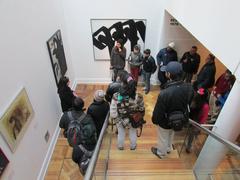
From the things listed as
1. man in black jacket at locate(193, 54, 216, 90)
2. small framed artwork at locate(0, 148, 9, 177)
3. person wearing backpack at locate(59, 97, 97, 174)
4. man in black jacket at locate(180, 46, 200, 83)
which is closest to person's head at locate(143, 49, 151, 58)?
man in black jacket at locate(180, 46, 200, 83)

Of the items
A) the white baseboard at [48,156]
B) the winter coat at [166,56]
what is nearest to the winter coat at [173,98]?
the white baseboard at [48,156]

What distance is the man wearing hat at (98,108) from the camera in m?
3.15

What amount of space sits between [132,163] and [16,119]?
2.13 metres

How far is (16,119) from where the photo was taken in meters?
2.82

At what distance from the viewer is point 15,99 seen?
280 centimetres

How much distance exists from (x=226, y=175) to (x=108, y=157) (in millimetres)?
2038

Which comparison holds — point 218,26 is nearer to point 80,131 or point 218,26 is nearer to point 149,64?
point 80,131

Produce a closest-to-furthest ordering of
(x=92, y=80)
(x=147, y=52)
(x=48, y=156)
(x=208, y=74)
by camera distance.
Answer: (x=48, y=156) < (x=208, y=74) < (x=147, y=52) < (x=92, y=80)

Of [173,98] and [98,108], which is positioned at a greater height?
[173,98]

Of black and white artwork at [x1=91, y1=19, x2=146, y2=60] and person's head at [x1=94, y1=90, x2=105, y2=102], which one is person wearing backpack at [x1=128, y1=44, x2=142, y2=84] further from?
person's head at [x1=94, y1=90, x2=105, y2=102]

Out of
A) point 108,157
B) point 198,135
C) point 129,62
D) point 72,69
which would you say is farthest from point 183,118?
point 72,69

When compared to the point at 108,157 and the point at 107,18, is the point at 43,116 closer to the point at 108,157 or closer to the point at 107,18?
the point at 108,157

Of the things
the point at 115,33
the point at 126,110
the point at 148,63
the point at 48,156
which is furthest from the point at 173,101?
the point at 115,33

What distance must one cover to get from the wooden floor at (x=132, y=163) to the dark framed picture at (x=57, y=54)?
5.76ft
